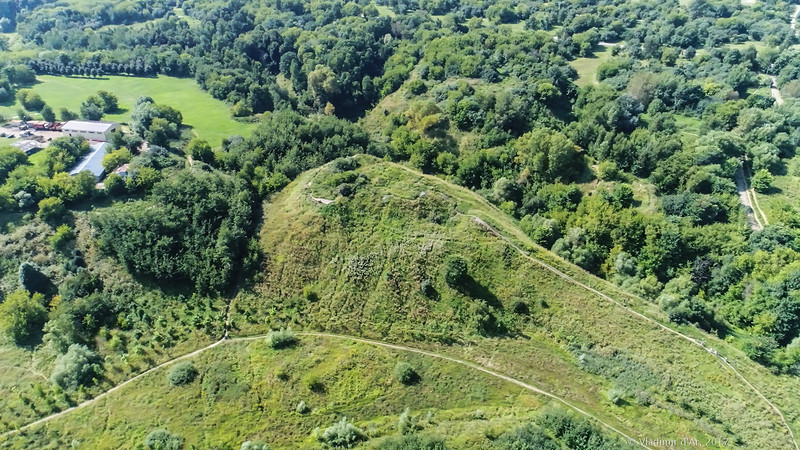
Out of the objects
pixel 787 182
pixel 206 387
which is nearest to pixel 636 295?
pixel 787 182

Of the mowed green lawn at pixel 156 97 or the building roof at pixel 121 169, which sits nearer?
the building roof at pixel 121 169

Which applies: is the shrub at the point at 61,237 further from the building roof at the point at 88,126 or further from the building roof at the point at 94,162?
the building roof at the point at 88,126

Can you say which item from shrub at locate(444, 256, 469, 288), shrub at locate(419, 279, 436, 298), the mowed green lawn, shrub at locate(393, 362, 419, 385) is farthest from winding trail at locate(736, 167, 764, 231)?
the mowed green lawn

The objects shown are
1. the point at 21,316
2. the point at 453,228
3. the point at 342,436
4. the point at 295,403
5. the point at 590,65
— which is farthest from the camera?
the point at 590,65

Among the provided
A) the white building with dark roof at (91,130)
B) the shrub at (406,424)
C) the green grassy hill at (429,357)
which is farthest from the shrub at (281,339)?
the white building with dark roof at (91,130)

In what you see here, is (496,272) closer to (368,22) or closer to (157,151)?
(157,151)

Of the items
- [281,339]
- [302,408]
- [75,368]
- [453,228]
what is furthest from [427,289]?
[75,368]

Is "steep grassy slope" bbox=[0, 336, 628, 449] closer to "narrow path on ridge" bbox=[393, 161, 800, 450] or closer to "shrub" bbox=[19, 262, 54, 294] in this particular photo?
"narrow path on ridge" bbox=[393, 161, 800, 450]

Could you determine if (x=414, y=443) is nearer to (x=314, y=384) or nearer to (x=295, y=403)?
(x=314, y=384)

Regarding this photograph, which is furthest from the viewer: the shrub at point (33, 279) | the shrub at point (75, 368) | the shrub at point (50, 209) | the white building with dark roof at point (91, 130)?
the white building with dark roof at point (91, 130)
